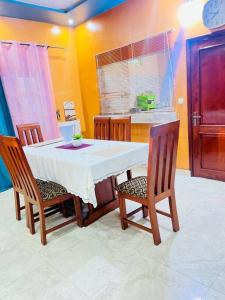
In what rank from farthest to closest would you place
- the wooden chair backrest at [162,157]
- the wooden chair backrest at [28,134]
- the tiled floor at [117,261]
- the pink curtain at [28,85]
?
the pink curtain at [28,85], the wooden chair backrest at [28,134], the wooden chair backrest at [162,157], the tiled floor at [117,261]

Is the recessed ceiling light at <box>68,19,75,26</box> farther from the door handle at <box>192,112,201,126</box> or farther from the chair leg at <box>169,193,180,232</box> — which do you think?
the chair leg at <box>169,193,180,232</box>

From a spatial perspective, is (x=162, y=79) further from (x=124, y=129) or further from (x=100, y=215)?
(x=100, y=215)

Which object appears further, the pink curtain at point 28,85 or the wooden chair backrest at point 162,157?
the pink curtain at point 28,85

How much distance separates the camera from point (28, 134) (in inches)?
126

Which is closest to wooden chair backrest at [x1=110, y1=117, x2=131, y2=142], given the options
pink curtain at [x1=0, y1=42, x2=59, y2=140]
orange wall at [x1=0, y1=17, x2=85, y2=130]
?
pink curtain at [x1=0, y1=42, x2=59, y2=140]

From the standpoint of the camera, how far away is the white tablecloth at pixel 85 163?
1.90m

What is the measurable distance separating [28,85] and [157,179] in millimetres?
2879

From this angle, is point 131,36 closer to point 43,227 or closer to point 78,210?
point 78,210

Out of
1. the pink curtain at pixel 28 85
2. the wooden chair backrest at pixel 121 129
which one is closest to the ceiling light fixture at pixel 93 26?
the pink curtain at pixel 28 85

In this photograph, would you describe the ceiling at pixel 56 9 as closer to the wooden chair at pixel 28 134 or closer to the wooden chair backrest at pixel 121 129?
the wooden chair at pixel 28 134

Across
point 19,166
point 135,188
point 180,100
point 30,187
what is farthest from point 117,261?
point 180,100

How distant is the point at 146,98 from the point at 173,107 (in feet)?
1.56

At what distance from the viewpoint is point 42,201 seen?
2.08 meters

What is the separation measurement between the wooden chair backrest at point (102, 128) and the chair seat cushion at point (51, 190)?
A: 1.12m
